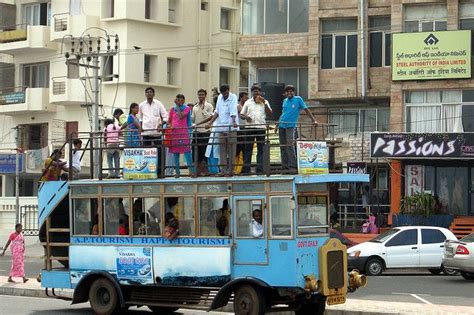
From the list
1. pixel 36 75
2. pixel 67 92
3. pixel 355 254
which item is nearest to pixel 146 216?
pixel 355 254

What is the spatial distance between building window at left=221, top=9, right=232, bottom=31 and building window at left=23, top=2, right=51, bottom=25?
Answer: 27.9 feet

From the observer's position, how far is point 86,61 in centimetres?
4625

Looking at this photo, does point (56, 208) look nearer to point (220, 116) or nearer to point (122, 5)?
point (220, 116)

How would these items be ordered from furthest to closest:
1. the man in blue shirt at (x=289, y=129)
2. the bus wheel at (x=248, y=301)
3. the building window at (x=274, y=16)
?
the building window at (x=274, y=16) → the man in blue shirt at (x=289, y=129) → the bus wheel at (x=248, y=301)

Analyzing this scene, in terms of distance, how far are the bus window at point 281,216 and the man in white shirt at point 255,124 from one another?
78cm

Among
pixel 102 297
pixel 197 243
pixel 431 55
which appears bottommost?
pixel 102 297

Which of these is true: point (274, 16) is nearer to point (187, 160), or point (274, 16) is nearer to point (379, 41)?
point (379, 41)

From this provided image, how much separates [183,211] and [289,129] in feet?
7.21

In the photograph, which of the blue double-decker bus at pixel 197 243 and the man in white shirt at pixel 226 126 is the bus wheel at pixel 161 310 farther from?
the man in white shirt at pixel 226 126

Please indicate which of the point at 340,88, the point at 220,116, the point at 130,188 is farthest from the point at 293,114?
the point at 340,88

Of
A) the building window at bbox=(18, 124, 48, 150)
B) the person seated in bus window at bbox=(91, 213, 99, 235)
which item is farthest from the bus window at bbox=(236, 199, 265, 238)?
the building window at bbox=(18, 124, 48, 150)

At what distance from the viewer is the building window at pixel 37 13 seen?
5044 centimetres

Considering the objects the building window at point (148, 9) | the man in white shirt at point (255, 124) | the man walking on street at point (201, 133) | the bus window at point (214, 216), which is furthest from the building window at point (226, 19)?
the bus window at point (214, 216)

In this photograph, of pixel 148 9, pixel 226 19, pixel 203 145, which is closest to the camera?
pixel 203 145
